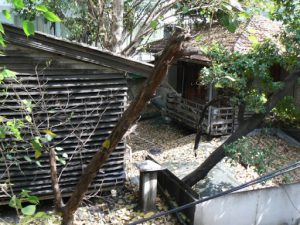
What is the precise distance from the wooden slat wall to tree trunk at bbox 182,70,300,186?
9.03 feet

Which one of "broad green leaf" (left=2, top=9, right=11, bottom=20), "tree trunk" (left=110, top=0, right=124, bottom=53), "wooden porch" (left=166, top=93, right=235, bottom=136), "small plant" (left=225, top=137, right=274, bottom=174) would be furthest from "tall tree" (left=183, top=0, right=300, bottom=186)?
"broad green leaf" (left=2, top=9, right=11, bottom=20)

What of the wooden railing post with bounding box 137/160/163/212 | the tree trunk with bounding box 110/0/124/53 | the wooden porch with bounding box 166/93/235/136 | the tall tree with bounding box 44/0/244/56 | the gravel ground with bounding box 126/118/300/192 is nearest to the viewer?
the wooden railing post with bounding box 137/160/163/212

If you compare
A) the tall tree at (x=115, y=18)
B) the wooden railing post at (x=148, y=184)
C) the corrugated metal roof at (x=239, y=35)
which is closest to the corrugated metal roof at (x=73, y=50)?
the wooden railing post at (x=148, y=184)

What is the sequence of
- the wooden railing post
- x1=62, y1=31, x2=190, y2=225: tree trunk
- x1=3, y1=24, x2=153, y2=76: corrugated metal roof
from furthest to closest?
the wooden railing post < x1=3, y1=24, x2=153, y2=76: corrugated metal roof < x1=62, y1=31, x2=190, y2=225: tree trunk

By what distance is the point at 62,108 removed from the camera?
22.1 ft

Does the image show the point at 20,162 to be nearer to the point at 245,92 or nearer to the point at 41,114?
the point at 41,114

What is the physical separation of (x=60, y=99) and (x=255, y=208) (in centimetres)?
514

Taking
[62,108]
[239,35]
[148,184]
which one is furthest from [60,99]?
[239,35]

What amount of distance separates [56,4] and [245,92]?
8.91m

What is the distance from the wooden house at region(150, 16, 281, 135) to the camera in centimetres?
1402

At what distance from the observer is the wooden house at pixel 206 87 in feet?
46.0

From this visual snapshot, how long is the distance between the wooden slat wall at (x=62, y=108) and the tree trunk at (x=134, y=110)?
2.10m

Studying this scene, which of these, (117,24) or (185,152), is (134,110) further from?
(185,152)

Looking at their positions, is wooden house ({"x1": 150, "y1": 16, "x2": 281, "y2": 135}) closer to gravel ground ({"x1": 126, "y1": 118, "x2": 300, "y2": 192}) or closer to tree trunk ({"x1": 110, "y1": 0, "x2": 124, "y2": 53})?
gravel ground ({"x1": 126, "y1": 118, "x2": 300, "y2": 192})
